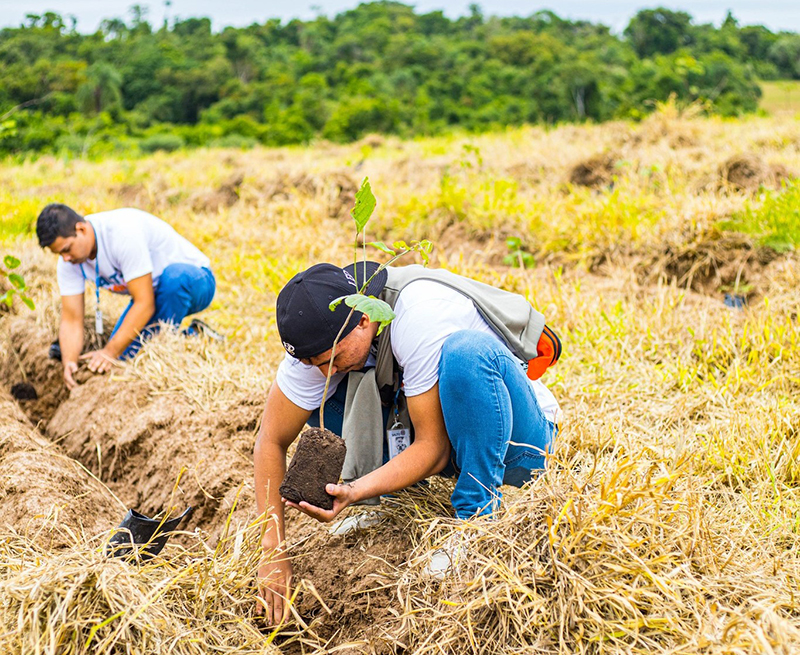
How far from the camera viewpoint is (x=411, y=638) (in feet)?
6.37

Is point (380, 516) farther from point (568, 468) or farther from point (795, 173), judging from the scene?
point (795, 173)

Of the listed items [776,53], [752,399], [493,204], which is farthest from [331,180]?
[776,53]

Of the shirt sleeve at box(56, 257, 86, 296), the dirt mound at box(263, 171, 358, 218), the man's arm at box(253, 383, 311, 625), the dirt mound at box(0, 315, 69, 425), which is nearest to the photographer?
the man's arm at box(253, 383, 311, 625)

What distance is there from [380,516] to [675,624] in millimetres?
1053

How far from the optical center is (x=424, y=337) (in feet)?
6.90

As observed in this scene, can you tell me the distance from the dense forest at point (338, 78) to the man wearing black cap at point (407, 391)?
499 inches

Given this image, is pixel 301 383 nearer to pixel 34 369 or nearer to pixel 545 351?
pixel 545 351

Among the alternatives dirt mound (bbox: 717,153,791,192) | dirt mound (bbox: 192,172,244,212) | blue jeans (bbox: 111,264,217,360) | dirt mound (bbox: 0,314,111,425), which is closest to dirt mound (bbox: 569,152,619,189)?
dirt mound (bbox: 717,153,791,192)

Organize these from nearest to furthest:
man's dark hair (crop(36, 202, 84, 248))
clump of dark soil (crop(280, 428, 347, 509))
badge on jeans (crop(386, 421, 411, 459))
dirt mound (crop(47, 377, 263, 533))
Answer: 1. clump of dark soil (crop(280, 428, 347, 509))
2. badge on jeans (crop(386, 421, 411, 459))
3. dirt mound (crop(47, 377, 263, 533))
4. man's dark hair (crop(36, 202, 84, 248))

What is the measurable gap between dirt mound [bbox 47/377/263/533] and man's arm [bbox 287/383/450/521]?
87cm

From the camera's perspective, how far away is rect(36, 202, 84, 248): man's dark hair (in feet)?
12.3

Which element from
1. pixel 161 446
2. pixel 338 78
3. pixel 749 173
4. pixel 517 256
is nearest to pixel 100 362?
pixel 161 446

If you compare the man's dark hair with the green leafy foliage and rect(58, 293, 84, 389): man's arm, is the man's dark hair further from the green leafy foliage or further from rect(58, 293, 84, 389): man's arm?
the green leafy foliage

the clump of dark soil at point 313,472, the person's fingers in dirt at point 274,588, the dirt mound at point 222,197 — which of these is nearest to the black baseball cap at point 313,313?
the clump of dark soil at point 313,472
